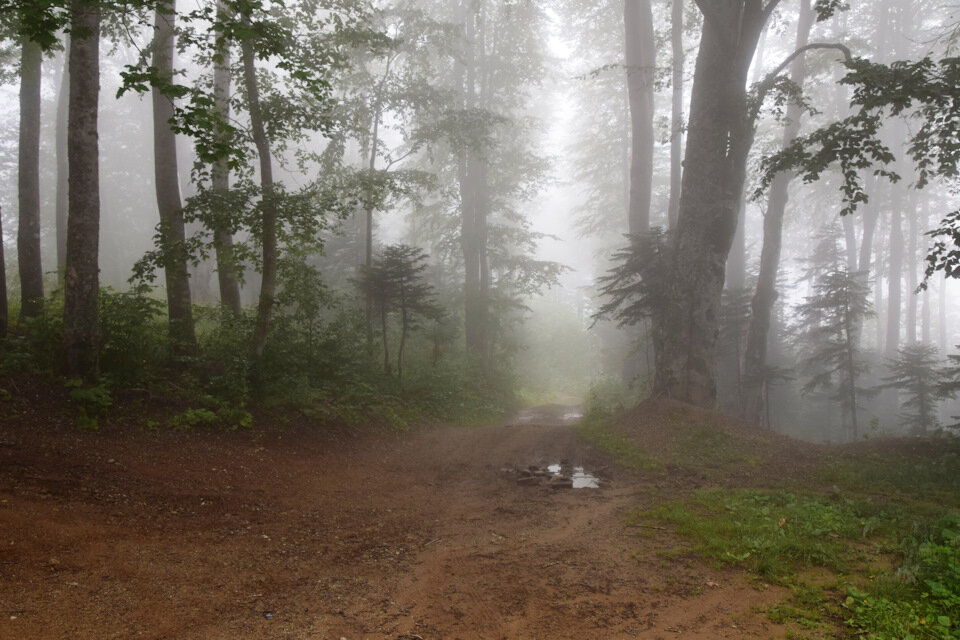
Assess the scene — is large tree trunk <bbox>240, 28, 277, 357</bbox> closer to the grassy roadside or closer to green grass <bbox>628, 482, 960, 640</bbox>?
the grassy roadside

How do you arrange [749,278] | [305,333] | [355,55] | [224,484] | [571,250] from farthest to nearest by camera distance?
[571,250]
[749,278]
[355,55]
[305,333]
[224,484]

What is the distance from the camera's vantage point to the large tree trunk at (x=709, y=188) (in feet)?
35.9

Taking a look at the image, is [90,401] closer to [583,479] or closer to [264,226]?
[264,226]

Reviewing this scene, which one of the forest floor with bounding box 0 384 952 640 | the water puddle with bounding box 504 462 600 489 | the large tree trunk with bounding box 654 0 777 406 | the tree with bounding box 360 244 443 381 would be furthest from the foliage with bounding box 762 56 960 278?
the tree with bounding box 360 244 443 381

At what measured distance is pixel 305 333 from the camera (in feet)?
36.2

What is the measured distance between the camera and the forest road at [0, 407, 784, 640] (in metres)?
3.65

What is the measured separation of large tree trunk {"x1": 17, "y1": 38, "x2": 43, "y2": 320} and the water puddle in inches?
376

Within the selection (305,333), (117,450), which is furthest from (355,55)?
(117,450)

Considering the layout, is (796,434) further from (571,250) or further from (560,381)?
(571,250)

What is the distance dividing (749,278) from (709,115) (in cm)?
1590

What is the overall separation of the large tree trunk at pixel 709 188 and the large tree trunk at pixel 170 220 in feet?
31.7

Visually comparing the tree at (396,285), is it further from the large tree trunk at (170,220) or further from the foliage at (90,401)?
the foliage at (90,401)

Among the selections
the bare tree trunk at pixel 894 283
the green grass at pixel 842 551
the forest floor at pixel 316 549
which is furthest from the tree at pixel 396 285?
the bare tree trunk at pixel 894 283

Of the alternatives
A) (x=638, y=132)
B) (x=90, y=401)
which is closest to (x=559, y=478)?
(x=90, y=401)
